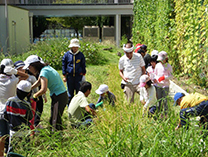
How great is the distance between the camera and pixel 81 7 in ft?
85.9

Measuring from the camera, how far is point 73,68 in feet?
25.4

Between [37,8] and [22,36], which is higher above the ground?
[37,8]

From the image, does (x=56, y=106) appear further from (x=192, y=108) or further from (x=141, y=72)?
(x=192, y=108)

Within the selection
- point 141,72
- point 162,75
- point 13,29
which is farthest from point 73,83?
point 13,29

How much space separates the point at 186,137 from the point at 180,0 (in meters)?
7.29

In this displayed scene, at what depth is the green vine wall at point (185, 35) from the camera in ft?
26.9

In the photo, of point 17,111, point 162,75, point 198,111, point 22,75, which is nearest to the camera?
point 198,111

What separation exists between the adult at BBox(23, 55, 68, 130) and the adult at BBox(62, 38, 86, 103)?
1.74 m

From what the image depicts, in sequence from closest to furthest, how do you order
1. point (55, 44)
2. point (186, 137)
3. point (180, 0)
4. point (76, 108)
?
point (186, 137), point (76, 108), point (180, 0), point (55, 44)

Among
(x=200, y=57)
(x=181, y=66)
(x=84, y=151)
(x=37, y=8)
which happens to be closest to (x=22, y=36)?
(x=37, y=8)

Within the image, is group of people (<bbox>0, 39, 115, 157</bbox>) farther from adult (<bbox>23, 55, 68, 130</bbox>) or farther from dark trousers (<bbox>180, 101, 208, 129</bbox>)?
dark trousers (<bbox>180, 101, 208, 129</bbox>)

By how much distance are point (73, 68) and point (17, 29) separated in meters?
13.8

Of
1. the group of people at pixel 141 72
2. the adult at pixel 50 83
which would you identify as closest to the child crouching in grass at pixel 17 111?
the adult at pixel 50 83

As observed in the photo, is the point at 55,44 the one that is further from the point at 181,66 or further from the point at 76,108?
the point at 76,108
